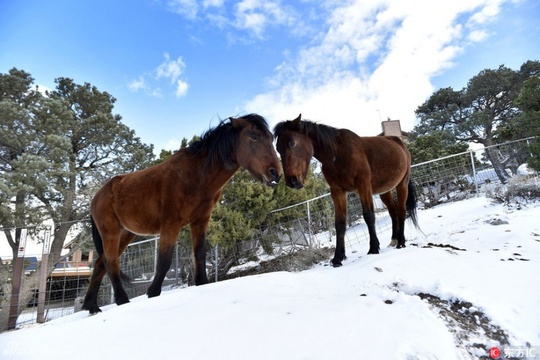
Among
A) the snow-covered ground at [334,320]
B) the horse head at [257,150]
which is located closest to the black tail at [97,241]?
the snow-covered ground at [334,320]

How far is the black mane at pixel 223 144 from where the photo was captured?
8.75 feet

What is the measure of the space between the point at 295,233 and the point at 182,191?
167 inches

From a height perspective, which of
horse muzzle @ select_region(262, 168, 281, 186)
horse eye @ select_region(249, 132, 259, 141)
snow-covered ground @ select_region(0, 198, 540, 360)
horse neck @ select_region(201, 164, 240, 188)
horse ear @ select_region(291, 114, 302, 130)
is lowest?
snow-covered ground @ select_region(0, 198, 540, 360)

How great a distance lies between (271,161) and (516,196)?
575cm

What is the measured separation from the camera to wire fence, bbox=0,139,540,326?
596cm

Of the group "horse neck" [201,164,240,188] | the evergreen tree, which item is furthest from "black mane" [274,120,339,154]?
the evergreen tree

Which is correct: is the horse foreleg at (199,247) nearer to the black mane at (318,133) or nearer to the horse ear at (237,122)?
the horse ear at (237,122)

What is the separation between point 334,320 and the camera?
1485 millimetres

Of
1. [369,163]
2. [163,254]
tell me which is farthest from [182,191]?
[369,163]

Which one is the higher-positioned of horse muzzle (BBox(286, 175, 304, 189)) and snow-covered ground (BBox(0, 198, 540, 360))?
horse muzzle (BBox(286, 175, 304, 189))

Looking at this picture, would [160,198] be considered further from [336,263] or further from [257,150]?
[336,263]

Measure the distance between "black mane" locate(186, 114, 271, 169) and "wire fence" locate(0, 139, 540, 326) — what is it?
2.87 m

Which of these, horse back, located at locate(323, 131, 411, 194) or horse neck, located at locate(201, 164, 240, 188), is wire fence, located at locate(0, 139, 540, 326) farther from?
horse neck, located at locate(201, 164, 240, 188)

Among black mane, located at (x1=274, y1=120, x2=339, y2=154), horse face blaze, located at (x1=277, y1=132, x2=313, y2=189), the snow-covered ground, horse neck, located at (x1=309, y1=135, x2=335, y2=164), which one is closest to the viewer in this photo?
the snow-covered ground
